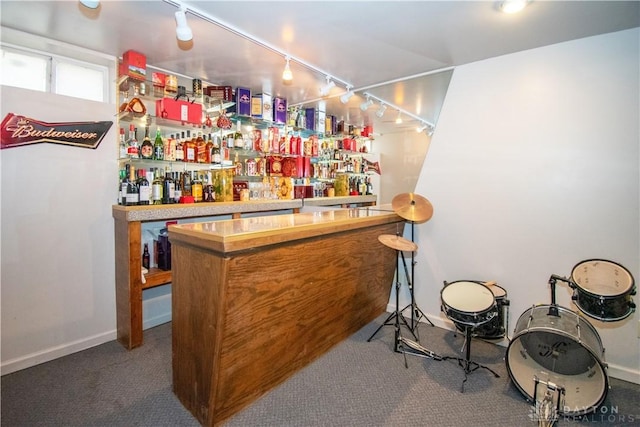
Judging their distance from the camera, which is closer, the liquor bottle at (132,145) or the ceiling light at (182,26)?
the ceiling light at (182,26)

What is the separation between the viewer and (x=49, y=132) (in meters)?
2.21

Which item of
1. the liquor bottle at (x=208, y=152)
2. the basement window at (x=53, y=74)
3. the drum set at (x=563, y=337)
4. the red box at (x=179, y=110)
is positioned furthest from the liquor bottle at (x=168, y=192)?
the drum set at (x=563, y=337)

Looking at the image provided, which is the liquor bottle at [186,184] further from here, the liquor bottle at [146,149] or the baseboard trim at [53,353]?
the baseboard trim at [53,353]

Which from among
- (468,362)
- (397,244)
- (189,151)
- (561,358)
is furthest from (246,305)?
(561,358)

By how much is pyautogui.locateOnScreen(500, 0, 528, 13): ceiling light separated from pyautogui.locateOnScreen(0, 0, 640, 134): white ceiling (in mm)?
45

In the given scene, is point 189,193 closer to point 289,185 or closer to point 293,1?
point 289,185

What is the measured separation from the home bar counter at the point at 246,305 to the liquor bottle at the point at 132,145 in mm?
1100

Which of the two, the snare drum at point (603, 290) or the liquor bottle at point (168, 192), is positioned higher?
the liquor bottle at point (168, 192)

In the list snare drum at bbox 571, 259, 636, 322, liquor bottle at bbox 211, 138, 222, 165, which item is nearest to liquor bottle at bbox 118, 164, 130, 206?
liquor bottle at bbox 211, 138, 222, 165

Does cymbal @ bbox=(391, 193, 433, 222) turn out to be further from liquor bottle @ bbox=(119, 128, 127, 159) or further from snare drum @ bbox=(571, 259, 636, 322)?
liquor bottle @ bbox=(119, 128, 127, 159)

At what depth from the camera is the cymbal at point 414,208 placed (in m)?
2.63

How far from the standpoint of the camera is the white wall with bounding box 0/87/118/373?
6.97ft

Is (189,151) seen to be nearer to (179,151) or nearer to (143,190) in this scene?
(179,151)

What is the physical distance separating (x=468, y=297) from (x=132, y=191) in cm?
273
